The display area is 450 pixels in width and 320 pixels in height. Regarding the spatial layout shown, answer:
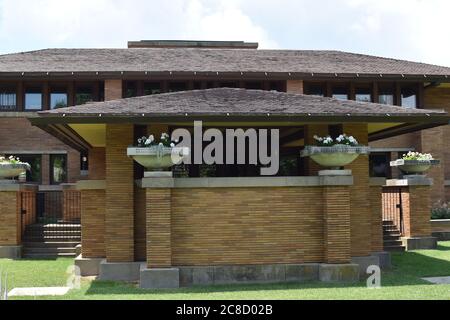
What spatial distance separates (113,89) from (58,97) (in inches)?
100

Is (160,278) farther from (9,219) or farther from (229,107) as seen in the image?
(9,219)

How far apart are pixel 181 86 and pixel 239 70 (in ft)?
8.89

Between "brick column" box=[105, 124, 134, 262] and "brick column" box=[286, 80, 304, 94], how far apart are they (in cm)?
1238

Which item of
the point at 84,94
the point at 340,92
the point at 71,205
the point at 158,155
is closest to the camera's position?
the point at 158,155

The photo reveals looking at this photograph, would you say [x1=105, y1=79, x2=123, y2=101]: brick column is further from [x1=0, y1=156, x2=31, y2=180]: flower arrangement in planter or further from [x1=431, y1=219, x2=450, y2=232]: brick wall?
[x1=431, y1=219, x2=450, y2=232]: brick wall

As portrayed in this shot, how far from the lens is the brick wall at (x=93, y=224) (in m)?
14.7

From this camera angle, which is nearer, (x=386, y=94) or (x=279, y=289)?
(x=279, y=289)

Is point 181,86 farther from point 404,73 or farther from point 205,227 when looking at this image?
point 205,227

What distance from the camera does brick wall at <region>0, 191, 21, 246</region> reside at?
17625 mm

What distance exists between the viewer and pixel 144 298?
34.3ft

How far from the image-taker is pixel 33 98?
2361 cm

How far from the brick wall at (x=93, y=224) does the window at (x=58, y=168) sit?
9.43 metres

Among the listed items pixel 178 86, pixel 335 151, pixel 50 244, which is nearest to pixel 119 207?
pixel 335 151
